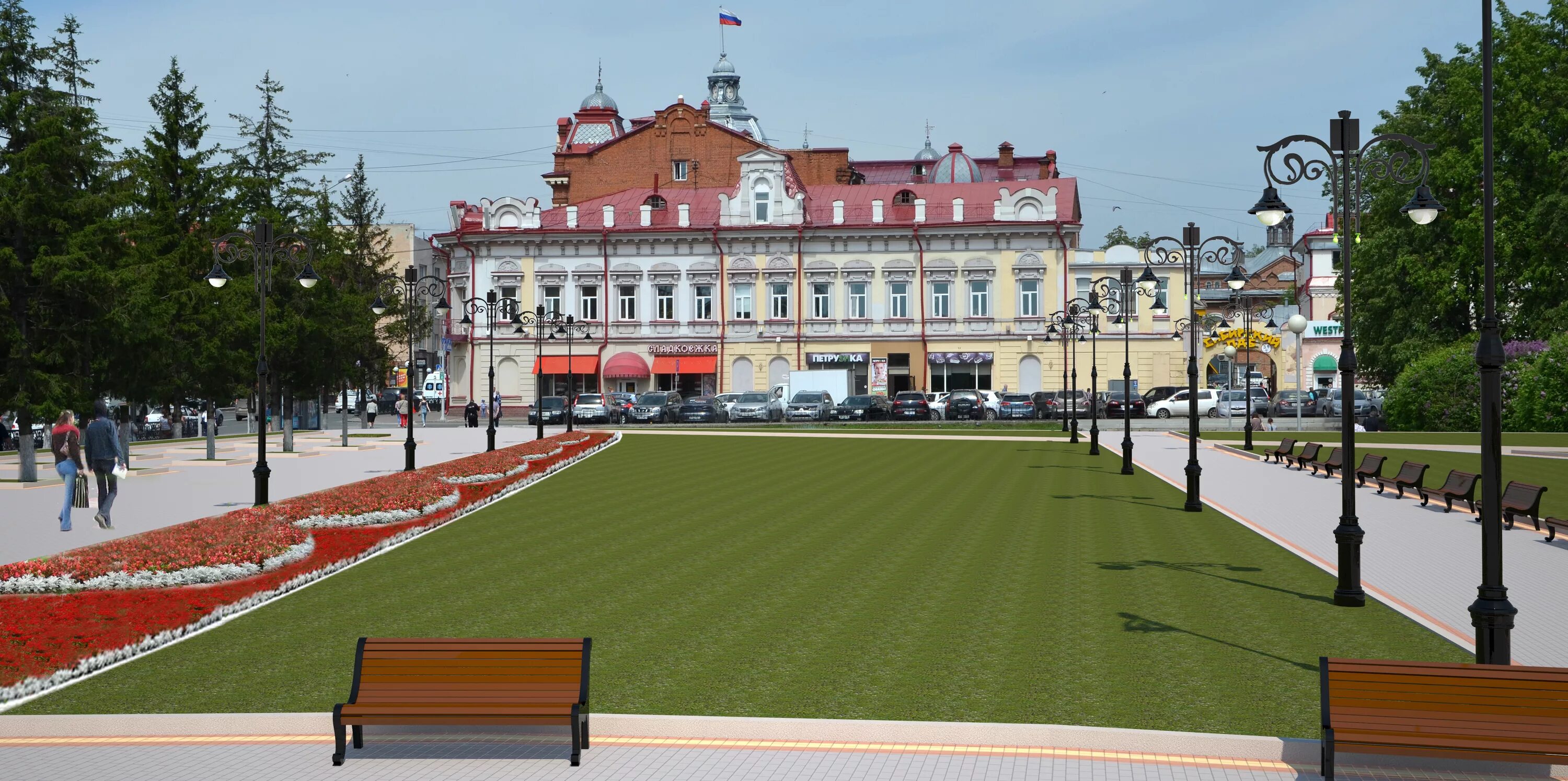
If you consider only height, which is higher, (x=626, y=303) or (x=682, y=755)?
(x=626, y=303)

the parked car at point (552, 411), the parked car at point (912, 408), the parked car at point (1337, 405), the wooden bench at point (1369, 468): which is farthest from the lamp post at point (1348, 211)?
the parked car at point (552, 411)

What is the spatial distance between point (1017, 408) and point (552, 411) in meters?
25.5

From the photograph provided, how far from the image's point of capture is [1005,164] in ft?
313

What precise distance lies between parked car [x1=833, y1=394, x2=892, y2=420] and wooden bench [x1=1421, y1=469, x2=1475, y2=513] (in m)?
45.4

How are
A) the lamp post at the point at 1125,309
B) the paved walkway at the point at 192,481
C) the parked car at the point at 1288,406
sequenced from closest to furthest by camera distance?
1. the paved walkway at the point at 192,481
2. the lamp post at the point at 1125,309
3. the parked car at the point at 1288,406

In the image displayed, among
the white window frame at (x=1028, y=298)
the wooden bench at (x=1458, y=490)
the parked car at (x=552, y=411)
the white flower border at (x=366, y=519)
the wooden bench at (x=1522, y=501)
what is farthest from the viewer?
the white window frame at (x=1028, y=298)

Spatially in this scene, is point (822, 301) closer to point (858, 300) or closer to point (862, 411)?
point (858, 300)

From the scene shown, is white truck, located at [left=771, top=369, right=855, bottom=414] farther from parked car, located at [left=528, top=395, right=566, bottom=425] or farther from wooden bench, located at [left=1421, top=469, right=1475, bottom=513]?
wooden bench, located at [left=1421, top=469, right=1475, bottom=513]

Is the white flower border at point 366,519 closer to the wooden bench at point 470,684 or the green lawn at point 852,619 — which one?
the green lawn at point 852,619

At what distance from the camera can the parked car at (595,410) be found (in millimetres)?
69000

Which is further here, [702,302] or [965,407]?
Answer: [702,302]

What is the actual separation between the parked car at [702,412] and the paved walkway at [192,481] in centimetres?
1250

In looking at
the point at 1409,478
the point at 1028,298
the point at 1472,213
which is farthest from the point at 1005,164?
the point at 1409,478

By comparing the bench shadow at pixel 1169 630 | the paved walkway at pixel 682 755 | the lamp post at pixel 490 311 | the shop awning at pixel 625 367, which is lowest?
the paved walkway at pixel 682 755
